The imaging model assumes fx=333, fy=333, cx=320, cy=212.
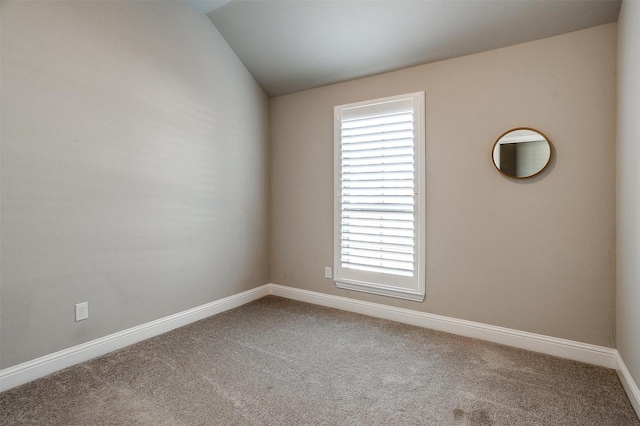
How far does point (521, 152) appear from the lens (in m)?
2.48

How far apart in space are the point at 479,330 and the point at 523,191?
3.79ft

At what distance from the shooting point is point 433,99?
113 inches

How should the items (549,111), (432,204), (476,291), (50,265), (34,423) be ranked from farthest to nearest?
1. (432,204)
2. (476,291)
3. (549,111)
4. (50,265)
5. (34,423)

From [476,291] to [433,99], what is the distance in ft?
5.44

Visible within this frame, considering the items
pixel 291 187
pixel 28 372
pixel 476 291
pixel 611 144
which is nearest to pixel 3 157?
pixel 28 372

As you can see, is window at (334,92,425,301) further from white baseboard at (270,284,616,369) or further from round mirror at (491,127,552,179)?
round mirror at (491,127,552,179)

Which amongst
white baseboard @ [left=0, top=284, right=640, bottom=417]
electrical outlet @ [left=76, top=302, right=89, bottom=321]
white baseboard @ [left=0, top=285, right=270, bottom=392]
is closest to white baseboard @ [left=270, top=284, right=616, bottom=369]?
white baseboard @ [left=0, top=284, right=640, bottom=417]

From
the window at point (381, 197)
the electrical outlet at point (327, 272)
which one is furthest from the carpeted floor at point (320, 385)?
the electrical outlet at point (327, 272)

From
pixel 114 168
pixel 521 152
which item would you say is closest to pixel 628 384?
pixel 521 152

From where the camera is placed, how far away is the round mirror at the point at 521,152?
2.41 m

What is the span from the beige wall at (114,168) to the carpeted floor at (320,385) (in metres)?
0.44

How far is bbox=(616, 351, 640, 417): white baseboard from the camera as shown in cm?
174

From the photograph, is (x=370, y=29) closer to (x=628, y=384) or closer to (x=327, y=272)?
(x=327, y=272)

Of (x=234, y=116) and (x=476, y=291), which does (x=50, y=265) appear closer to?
(x=234, y=116)
